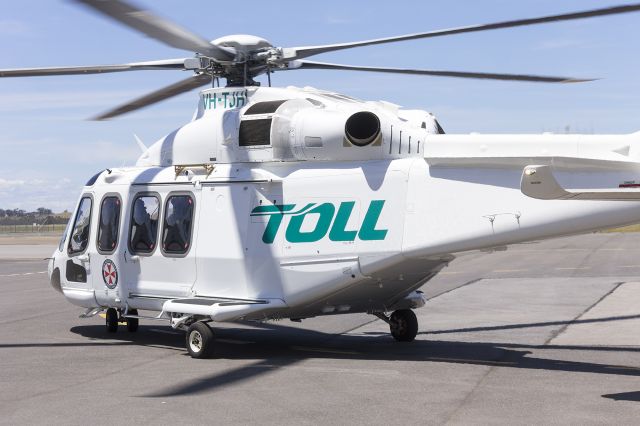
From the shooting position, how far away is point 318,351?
41.0ft

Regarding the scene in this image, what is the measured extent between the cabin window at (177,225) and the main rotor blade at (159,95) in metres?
1.65

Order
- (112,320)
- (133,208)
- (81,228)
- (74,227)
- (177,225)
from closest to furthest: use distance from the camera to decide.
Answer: (177,225) < (133,208) < (81,228) < (74,227) < (112,320)

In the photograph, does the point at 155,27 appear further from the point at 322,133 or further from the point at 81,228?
the point at 81,228

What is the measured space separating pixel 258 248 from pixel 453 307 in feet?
23.4

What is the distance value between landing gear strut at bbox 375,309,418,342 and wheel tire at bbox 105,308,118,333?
4.85m

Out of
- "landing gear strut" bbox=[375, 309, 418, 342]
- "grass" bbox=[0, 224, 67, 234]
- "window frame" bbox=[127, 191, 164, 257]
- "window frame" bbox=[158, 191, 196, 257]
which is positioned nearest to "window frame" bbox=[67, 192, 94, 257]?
"window frame" bbox=[127, 191, 164, 257]

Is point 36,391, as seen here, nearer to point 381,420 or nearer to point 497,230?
point 381,420

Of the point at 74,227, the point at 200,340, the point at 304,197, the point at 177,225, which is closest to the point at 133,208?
the point at 177,225

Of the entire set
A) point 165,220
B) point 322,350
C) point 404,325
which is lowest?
point 322,350

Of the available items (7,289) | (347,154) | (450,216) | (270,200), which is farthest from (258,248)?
(7,289)

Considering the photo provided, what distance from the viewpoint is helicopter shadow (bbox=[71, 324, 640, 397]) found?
34.3 ft

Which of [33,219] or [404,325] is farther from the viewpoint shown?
[33,219]

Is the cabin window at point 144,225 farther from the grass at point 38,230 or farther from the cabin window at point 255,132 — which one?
the grass at point 38,230

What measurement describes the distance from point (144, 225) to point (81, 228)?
176cm
